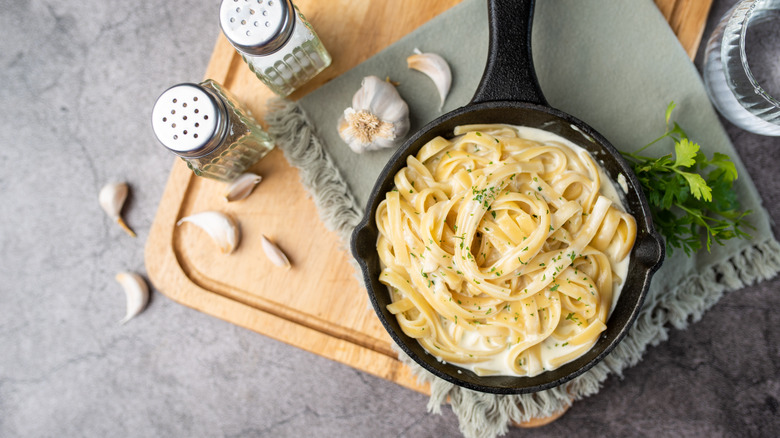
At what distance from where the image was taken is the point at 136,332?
9.96 feet

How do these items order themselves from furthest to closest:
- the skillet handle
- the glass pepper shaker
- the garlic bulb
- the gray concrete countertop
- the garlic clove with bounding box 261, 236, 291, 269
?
the gray concrete countertop < the garlic clove with bounding box 261, 236, 291, 269 < the garlic bulb < the glass pepper shaker < the skillet handle

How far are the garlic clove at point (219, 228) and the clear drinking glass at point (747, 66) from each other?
2471 millimetres

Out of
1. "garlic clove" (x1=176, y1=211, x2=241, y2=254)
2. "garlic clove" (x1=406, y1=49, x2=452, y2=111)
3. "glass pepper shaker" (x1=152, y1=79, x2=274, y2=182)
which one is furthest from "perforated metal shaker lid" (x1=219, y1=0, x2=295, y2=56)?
"garlic clove" (x1=176, y1=211, x2=241, y2=254)

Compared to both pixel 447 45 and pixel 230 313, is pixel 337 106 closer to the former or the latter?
pixel 447 45

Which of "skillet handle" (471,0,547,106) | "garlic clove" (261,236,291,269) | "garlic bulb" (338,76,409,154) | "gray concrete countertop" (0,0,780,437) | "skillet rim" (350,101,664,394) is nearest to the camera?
"skillet rim" (350,101,664,394)

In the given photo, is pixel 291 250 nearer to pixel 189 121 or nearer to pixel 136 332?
pixel 189 121

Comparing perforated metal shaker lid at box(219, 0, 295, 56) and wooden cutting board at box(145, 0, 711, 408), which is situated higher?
perforated metal shaker lid at box(219, 0, 295, 56)

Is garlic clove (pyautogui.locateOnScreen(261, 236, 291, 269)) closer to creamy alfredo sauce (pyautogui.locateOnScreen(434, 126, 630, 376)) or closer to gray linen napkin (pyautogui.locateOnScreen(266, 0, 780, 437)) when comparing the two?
gray linen napkin (pyautogui.locateOnScreen(266, 0, 780, 437))

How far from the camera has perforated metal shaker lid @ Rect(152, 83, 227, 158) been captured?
217cm

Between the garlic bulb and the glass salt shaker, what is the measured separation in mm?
290

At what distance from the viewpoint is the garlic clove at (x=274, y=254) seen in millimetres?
2500

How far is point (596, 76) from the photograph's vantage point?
2422 mm

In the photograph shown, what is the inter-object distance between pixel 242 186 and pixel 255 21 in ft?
2.58

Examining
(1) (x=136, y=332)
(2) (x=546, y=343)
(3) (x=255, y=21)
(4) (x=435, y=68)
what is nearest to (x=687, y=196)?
(2) (x=546, y=343)
